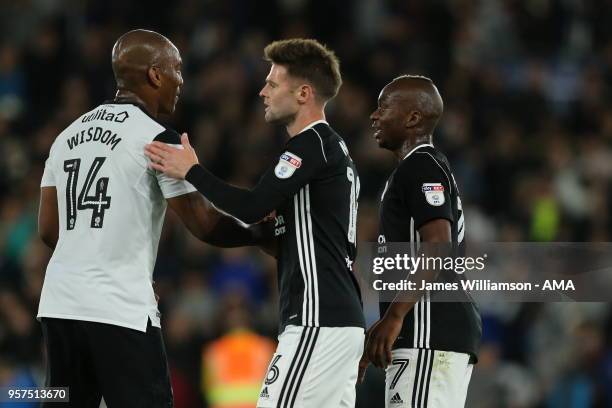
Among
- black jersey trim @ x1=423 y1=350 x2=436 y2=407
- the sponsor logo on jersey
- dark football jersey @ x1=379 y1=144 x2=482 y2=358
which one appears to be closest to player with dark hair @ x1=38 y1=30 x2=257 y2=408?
dark football jersey @ x1=379 y1=144 x2=482 y2=358

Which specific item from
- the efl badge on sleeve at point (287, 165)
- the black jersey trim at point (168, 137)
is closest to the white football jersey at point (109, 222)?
the black jersey trim at point (168, 137)

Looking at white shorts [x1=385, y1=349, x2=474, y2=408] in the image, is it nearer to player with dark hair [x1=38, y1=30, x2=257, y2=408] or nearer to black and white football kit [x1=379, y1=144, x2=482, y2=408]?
black and white football kit [x1=379, y1=144, x2=482, y2=408]

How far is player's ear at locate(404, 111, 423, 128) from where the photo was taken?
5809 millimetres

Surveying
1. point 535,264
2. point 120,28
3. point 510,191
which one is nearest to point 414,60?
point 510,191

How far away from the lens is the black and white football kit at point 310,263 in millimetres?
5152

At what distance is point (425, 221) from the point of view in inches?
215

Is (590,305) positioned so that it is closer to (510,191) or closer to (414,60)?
(510,191)

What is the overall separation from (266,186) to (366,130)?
7.53 meters

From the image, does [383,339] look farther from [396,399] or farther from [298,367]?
[298,367]

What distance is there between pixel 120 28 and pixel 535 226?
5.58m

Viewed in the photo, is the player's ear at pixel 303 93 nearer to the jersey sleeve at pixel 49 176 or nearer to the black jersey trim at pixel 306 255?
the black jersey trim at pixel 306 255

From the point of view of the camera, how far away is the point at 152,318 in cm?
515

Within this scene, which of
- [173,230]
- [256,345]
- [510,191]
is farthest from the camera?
[510,191]

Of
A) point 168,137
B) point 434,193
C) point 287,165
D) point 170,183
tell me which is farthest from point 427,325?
point 168,137
